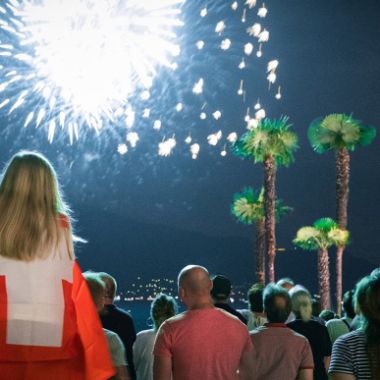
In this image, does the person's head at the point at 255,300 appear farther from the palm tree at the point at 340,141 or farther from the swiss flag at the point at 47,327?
the palm tree at the point at 340,141

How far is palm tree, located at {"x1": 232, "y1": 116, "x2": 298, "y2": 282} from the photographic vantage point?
1716 inches

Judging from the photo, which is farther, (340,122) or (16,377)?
(340,122)

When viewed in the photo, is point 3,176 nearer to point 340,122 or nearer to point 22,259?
point 22,259

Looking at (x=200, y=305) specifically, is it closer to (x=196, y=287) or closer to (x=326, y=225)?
(x=196, y=287)

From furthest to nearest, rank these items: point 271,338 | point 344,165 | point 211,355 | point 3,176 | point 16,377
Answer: point 344,165
point 271,338
point 211,355
point 3,176
point 16,377

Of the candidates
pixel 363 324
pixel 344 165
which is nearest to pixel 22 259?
pixel 363 324

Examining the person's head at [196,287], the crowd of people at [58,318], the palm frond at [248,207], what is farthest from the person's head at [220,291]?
the palm frond at [248,207]

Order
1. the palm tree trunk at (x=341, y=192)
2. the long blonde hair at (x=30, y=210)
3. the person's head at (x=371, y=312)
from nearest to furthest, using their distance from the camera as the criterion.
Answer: the long blonde hair at (x=30, y=210) < the person's head at (x=371, y=312) < the palm tree trunk at (x=341, y=192)

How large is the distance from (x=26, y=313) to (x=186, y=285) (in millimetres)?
2205

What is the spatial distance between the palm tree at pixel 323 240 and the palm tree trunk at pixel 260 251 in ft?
7.56

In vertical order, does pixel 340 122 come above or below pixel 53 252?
above

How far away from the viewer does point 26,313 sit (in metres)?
3.81

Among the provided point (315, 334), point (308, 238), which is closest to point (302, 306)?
point (315, 334)

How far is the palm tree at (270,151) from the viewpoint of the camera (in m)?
43.6
